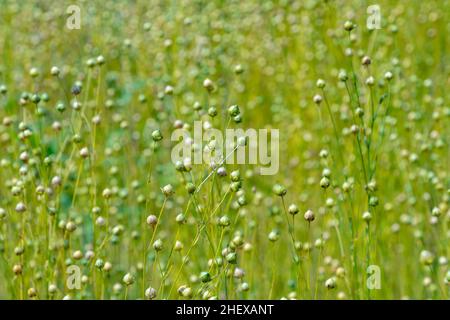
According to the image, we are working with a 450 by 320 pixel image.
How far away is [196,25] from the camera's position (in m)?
3.48

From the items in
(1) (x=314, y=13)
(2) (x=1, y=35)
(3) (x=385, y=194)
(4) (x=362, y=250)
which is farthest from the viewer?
(2) (x=1, y=35)

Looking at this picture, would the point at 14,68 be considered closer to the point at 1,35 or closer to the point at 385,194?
the point at 1,35

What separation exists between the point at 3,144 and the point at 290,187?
108 centimetres

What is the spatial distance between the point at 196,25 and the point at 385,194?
1.32 m

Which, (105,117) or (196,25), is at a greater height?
(196,25)

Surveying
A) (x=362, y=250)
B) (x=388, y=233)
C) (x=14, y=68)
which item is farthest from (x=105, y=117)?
(x=362, y=250)

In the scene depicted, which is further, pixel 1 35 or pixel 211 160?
pixel 1 35

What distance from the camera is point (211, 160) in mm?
1467
